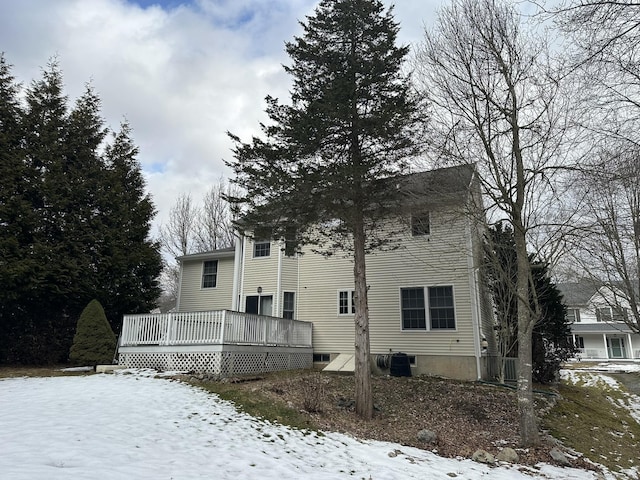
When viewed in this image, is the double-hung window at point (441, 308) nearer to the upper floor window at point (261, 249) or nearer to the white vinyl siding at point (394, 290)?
the white vinyl siding at point (394, 290)

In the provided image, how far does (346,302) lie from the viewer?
16.1m

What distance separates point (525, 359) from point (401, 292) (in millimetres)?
6821

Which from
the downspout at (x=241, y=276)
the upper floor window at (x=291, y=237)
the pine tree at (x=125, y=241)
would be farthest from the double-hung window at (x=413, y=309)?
the pine tree at (x=125, y=241)

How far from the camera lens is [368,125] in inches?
394

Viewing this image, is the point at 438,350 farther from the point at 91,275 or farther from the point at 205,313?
the point at 91,275

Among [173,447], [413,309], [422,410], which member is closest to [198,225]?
[413,309]

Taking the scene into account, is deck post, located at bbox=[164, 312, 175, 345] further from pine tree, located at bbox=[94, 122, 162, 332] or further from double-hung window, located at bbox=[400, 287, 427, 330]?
double-hung window, located at bbox=[400, 287, 427, 330]

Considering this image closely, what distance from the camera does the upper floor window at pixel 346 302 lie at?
15977 mm

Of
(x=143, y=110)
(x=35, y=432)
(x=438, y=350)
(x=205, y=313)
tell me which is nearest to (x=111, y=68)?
(x=143, y=110)

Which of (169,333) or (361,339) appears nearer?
(361,339)

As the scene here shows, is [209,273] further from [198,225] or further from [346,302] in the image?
[198,225]

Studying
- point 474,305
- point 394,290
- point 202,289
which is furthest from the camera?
point 202,289

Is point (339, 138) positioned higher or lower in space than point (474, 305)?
higher

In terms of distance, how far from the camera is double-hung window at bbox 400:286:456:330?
14.0 metres
